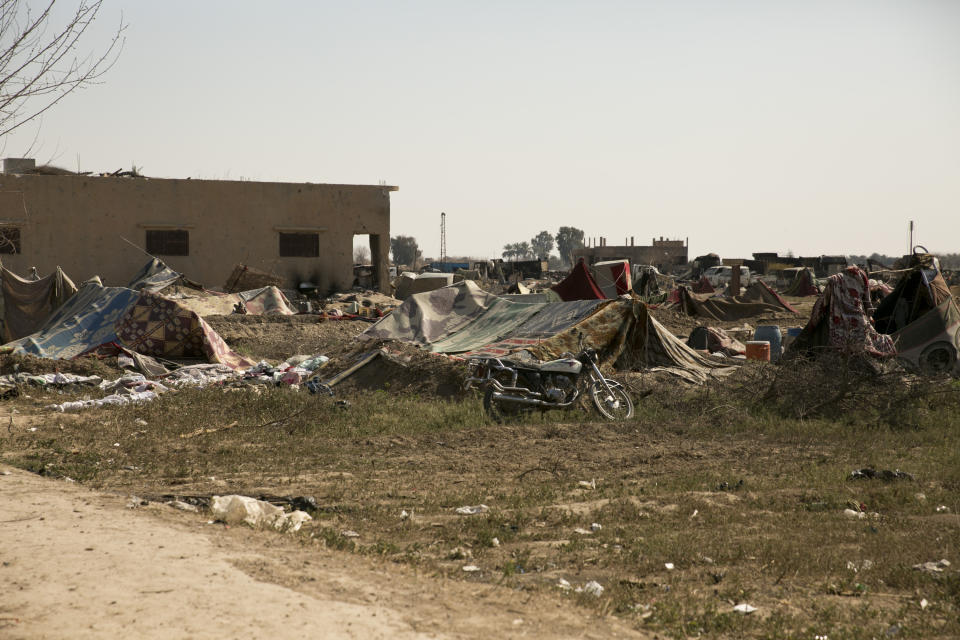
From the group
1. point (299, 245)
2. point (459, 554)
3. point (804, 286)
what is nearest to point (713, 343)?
point (459, 554)

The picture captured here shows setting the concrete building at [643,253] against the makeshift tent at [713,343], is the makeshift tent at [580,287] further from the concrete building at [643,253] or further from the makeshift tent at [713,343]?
the concrete building at [643,253]

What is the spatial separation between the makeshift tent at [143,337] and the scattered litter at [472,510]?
846 centimetres

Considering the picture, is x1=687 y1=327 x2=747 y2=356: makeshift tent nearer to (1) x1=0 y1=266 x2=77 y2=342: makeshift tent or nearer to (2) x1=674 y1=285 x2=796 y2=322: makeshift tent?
(2) x1=674 y1=285 x2=796 y2=322: makeshift tent

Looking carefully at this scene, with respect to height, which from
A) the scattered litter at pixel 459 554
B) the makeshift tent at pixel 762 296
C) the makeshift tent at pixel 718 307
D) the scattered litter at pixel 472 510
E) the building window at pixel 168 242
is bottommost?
the scattered litter at pixel 472 510

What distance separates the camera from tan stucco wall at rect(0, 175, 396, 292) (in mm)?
23125

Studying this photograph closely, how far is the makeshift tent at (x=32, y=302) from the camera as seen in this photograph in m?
15.3

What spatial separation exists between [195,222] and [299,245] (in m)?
2.95

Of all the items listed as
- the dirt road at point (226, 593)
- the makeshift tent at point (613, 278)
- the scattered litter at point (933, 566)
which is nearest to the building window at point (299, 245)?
the makeshift tent at point (613, 278)

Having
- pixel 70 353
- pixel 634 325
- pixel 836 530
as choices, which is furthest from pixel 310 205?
pixel 836 530

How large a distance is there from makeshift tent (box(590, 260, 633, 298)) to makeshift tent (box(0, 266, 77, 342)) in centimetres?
1139

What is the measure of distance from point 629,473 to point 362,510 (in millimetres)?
2158

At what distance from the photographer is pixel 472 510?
548cm

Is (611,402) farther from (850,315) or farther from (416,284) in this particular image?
A: (416,284)

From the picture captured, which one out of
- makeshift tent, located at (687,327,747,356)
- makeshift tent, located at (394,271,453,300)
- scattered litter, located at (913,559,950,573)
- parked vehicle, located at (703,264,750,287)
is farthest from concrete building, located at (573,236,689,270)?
scattered litter, located at (913,559,950,573)
